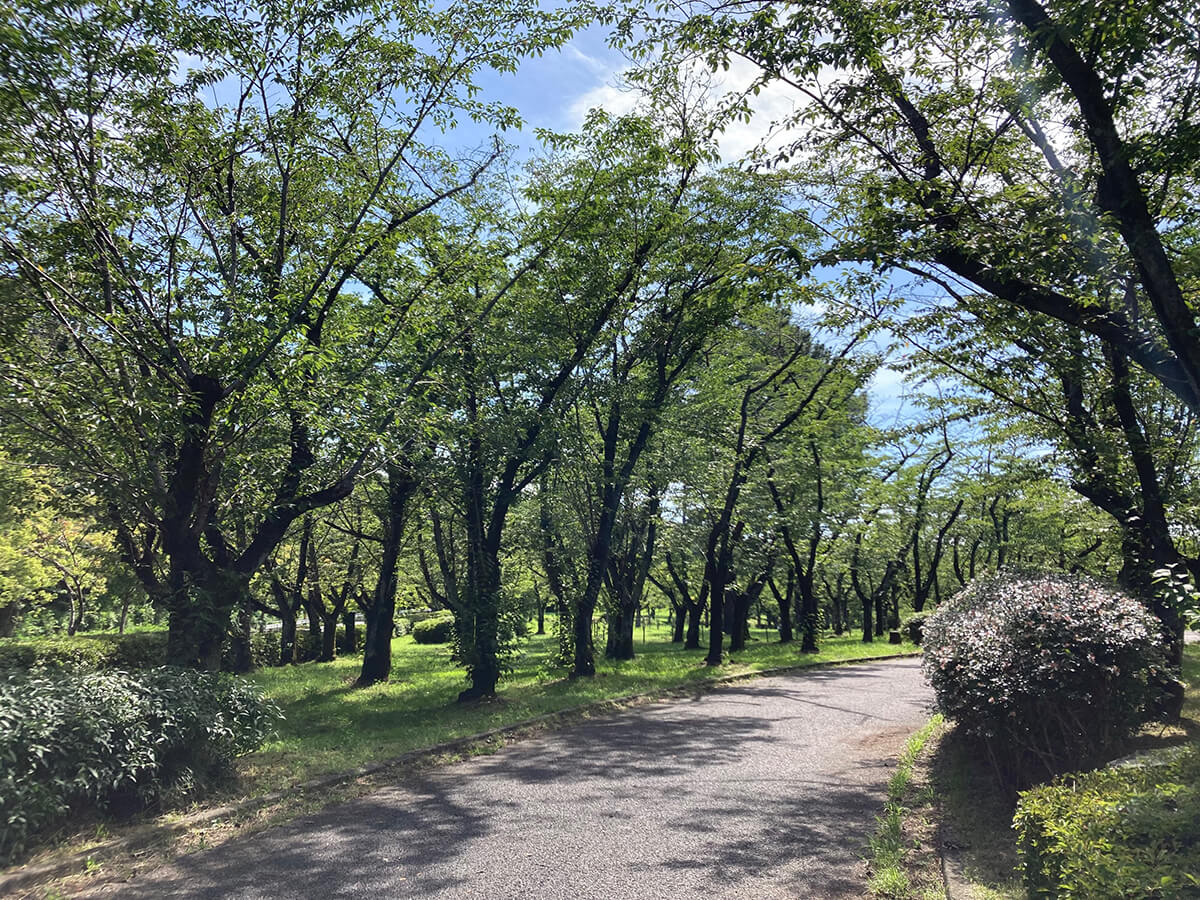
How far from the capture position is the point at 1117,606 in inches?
250

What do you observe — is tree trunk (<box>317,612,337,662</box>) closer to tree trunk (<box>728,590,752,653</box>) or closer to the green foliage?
the green foliage

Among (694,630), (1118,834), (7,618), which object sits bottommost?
(694,630)

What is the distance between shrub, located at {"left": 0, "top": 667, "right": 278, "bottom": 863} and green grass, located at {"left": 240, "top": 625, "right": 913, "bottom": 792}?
70 centimetres

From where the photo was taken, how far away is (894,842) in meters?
5.20

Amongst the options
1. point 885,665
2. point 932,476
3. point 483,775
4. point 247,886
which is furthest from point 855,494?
point 247,886

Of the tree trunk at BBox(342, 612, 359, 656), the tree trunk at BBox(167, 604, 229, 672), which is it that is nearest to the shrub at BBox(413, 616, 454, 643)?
the tree trunk at BBox(342, 612, 359, 656)

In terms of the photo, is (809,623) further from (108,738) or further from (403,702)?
(108,738)

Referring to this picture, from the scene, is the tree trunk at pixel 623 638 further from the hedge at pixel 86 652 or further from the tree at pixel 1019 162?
the tree at pixel 1019 162

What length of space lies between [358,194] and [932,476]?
25.7 metres

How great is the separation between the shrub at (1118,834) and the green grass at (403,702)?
6341mm

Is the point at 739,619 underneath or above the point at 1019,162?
underneath

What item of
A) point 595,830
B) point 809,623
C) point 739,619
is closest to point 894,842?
point 595,830

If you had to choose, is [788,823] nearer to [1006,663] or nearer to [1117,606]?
[1006,663]

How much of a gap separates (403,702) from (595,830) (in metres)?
8.13
